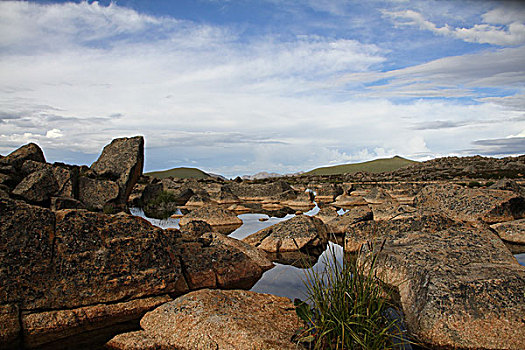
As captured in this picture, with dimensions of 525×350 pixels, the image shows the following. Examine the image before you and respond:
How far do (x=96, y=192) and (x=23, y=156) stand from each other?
378 centimetres

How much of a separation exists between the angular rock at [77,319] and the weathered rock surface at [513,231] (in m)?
12.6

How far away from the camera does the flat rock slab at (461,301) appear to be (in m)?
6.18

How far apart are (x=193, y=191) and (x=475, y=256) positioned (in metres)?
29.2

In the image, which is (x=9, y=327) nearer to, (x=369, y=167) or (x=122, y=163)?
(x=122, y=163)

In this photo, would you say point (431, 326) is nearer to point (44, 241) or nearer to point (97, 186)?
point (44, 241)

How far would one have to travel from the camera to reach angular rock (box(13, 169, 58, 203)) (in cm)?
1583

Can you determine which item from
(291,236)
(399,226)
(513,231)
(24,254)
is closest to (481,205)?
(513,231)

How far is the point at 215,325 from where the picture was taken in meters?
6.55

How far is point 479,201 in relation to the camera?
16.9 metres

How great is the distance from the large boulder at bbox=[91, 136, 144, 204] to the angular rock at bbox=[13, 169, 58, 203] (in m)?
4.65

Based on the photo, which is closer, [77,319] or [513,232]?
[77,319]

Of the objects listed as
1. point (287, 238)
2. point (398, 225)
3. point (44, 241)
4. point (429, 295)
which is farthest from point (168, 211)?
point (429, 295)

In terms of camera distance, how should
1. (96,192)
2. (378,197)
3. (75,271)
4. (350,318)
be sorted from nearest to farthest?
(350,318) → (75,271) → (96,192) → (378,197)

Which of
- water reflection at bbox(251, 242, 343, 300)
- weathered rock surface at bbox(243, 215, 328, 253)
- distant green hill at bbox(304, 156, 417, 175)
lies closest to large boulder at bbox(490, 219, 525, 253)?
weathered rock surface at bbox(243, 215, 328, 253)
